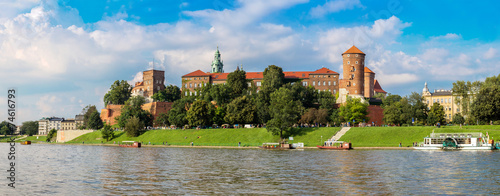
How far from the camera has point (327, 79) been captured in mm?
129750

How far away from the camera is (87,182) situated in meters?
30.8

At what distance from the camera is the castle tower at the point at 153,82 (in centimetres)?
14938

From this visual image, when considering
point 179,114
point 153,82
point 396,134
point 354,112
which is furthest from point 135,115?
point 396,134

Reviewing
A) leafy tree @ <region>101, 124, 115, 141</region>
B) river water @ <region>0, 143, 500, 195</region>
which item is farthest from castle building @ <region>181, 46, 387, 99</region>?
river water @ <region>0, 143, 500, 195</region>

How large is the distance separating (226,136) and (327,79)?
5065 cm

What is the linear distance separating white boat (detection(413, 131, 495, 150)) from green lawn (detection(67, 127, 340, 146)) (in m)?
17.2

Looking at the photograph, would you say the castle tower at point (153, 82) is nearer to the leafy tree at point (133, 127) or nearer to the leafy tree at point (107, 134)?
the leafy tree at point (107, 134)

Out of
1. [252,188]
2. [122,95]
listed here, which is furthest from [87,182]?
[122,95]

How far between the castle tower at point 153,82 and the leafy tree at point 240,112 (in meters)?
60.6

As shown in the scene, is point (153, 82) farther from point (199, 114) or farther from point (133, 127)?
point (199, 114)

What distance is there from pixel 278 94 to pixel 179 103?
24.8 meters

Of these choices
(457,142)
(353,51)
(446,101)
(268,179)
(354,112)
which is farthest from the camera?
(446,101)

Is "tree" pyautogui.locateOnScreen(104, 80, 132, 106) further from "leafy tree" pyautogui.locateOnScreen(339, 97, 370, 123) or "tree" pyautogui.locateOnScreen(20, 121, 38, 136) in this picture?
"leafy tree" pyautogui.locateOnScreen(339, 97, 370, 123)

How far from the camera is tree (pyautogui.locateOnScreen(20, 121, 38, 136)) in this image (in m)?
177
